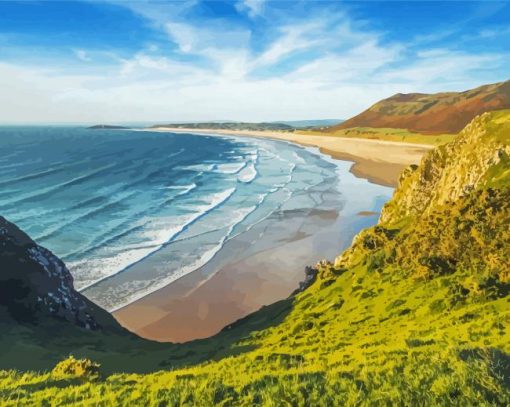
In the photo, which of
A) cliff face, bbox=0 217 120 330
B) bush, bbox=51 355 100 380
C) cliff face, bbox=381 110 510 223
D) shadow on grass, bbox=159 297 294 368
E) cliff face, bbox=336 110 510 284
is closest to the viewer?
bush, bbox=51 355 100 380

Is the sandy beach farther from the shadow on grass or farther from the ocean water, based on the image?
the shadow on grass

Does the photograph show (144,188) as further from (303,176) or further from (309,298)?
(309,298)

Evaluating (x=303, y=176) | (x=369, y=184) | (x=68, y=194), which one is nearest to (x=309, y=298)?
(x=369, y=184)

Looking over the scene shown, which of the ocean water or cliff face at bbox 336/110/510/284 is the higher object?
cliff face at bbox 336/110/510/284

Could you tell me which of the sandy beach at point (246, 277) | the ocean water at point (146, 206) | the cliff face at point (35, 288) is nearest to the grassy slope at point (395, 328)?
the sandy beach at point (246, 277)

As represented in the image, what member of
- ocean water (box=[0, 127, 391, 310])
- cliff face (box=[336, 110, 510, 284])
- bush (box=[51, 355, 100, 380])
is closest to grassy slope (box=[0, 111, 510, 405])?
cliff face (box=[336, 110, 510, 284])

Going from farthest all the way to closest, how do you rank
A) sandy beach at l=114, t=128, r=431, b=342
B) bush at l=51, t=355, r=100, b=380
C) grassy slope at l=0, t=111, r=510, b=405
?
sandy beach at l=114, t=128, r=431, b=342, bush at l=51, t=355, r=100, b=380, grassy slope at l=0, t=111, r=510, b=405

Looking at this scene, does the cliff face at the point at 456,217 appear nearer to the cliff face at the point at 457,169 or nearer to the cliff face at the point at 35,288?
the cliff face at the point at 457,169

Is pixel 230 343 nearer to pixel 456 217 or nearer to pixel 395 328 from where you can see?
pixel 395 328

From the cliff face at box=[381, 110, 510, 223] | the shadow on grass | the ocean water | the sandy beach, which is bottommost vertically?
the ocean water
